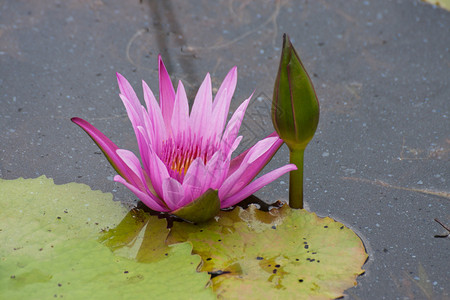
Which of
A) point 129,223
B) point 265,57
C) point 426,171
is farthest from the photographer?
point 265,57

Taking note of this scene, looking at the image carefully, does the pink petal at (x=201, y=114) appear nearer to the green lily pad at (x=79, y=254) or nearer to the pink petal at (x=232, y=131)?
the pink petal at (x=232, y=131)

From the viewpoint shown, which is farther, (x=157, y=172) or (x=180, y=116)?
(x=180, y=116)

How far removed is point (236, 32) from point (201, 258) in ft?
3.67

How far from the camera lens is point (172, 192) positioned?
3.87 ft

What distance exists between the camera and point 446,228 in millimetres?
1353

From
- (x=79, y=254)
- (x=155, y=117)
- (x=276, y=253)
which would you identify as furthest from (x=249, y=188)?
(x=79, y=254)

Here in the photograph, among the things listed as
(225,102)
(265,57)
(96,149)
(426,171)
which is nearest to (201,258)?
(225,102)

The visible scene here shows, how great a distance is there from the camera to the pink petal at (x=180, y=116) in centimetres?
131

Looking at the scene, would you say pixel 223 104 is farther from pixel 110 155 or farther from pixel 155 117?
pixel 110 155

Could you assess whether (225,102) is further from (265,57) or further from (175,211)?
(265,57)

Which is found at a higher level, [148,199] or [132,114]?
[132,114]

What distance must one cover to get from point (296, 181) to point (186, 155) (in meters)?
0.27

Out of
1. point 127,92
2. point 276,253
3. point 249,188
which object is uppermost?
point 127,92

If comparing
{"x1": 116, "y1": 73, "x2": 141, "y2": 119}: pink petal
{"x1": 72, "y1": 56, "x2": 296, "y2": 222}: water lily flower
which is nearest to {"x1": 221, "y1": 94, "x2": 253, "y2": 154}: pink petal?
{"x1": 72, "y1": 56, "x2": 296, "y2": 222}: water lily flower
